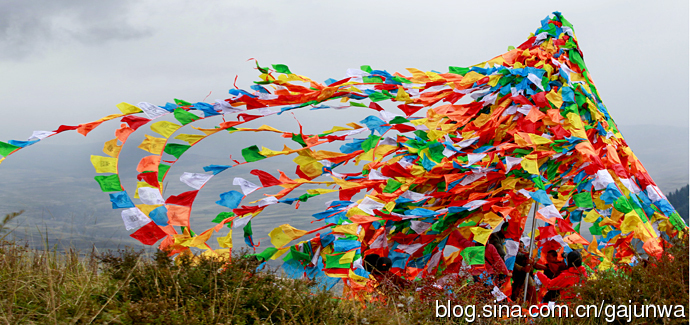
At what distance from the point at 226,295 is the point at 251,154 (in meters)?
1.31

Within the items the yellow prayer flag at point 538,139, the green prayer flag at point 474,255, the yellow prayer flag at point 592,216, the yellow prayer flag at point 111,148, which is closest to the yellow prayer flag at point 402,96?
the yellow prayer flag at point 538,139

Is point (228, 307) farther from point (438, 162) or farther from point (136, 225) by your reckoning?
point (438, 162)

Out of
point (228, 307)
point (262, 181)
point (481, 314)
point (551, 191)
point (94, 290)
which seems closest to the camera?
point (228, 307)

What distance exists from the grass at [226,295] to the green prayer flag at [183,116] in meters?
0.96

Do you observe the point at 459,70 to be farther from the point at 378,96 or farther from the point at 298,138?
the point at 298,138

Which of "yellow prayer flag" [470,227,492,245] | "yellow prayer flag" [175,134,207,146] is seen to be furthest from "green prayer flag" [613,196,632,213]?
"yellow prayer flag" [175,134,207,146]

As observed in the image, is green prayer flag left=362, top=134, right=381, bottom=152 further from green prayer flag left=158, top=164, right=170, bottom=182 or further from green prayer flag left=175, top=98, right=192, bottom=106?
green prayer flag left=158, top=164, right=170, bottom=182

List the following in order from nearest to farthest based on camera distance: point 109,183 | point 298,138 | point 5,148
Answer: point 5,148 < point 109,183 < point 298,138

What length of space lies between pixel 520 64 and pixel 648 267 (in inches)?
69.8

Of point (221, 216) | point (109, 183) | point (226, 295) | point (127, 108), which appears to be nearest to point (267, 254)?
point (221, 216)

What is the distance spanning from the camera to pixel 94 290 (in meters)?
2.42

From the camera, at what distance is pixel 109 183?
3.00 m

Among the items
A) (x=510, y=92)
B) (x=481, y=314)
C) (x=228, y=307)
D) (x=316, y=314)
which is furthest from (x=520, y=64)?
(x=228, y=307)

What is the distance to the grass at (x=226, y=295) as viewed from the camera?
2.08 meters
